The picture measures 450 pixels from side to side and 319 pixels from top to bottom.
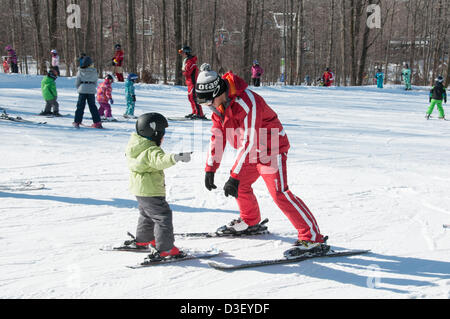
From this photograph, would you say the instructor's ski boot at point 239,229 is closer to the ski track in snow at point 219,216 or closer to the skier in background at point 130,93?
the ski track in snow at point 219,216

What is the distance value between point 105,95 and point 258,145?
839 centimetres

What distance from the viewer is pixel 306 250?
369cm

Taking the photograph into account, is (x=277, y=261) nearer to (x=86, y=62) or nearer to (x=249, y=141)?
(x=249, y=141)

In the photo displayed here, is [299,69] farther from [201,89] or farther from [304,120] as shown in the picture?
[201,89]

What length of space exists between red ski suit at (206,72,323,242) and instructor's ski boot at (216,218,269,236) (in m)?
0.67

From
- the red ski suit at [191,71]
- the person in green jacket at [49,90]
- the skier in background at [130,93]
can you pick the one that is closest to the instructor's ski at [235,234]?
the skier in background at [130,93]

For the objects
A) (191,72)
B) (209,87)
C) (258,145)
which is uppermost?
(191,72)

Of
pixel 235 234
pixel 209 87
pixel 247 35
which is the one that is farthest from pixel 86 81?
pixel 247 35

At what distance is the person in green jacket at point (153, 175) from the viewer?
127 inches

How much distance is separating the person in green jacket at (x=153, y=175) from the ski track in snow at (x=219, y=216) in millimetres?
235

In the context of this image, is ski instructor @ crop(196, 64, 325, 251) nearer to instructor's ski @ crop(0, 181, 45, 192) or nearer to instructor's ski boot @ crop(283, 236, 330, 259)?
instructor's ski boot @ crop(283, 236, 330, 259)

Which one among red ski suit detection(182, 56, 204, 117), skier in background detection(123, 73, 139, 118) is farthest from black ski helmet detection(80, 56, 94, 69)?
red ski suit detection(182, 56, 204, 117)

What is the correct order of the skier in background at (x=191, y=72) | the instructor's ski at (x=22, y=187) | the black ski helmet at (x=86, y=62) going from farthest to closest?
1. the skier in background at (x=191, y=72)
2. the black ski helmet at (x=86, y=62)
3. the instructor's ski at (x=22, y=187)
